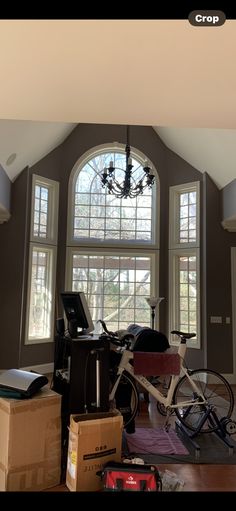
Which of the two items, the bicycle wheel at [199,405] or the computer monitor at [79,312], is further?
the bicycle wheel at [199,405]

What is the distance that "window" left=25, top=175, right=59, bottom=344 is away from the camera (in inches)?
246

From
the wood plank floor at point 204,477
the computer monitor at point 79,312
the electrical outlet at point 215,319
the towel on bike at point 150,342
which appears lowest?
the wood plank floor at point 204,477

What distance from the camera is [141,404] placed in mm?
4734

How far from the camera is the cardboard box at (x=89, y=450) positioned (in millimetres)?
2432

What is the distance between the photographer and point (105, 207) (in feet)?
22.5

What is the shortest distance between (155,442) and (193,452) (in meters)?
0.38

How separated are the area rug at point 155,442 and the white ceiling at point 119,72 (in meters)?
2.78

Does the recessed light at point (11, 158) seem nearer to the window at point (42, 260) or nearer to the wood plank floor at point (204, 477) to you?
the window at point (42, 260)

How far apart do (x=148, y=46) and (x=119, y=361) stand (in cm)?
292

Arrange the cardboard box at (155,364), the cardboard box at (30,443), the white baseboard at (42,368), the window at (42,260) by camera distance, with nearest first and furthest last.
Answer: the cardboard box at (30,443) → the cardboard box at (155,364) → the white baseboard at (42,368) → the window at (42,260)

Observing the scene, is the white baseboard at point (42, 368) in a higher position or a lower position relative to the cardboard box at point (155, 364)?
lower

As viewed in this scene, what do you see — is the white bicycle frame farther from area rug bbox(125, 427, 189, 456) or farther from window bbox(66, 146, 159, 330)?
window bbox(66, 146, 159, 330)

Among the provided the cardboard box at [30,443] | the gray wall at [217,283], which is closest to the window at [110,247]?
the gray wall at [217,283]

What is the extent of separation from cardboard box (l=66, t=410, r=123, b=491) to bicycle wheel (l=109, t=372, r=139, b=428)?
1015 millimetres
